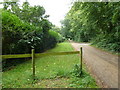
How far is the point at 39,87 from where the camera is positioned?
282cm

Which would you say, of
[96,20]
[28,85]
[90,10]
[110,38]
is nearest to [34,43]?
[28,85]

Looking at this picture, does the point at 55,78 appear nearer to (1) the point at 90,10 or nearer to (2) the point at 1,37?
(2) the point at 1,37

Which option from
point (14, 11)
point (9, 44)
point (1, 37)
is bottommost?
point (9, 44)

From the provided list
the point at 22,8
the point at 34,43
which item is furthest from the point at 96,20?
the point at 22,8

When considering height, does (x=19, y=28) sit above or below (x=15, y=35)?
above

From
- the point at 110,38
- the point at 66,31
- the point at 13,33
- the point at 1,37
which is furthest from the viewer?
the point at 66,31

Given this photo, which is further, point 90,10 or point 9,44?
point 90,10

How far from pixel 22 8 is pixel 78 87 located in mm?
7920

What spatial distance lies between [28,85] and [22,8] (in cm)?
715

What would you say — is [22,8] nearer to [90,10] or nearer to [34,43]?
[34,43]

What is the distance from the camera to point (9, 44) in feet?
17.3

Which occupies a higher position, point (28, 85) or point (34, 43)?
point (34, 43)

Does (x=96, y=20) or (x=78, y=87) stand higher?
(x=96, y=20)

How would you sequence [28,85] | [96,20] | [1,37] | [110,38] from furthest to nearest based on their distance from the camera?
1. [110,38]
2. [96,20]
3. [1,37]
4. [28,85]
